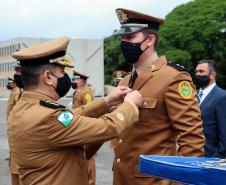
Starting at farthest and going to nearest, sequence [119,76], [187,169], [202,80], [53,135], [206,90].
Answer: [119,76] → [202,80] → [206,90] → [53,135] → [187,169]

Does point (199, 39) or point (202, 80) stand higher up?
point (202, 80)

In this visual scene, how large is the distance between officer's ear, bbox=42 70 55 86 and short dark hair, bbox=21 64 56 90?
2 centimetres

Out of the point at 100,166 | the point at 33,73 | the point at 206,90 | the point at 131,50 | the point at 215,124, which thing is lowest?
the point at 100,166

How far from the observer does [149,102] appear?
3.23m

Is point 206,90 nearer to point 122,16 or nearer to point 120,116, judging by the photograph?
point 122,16

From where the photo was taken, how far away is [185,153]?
3.03 metres

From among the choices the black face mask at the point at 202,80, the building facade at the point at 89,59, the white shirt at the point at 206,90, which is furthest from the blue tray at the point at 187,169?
the building facade at the point at 89,59

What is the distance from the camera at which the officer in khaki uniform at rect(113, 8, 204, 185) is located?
3070 millimetres

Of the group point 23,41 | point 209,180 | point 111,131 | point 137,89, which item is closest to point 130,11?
point 137,89

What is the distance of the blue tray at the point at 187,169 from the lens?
217 centimetres

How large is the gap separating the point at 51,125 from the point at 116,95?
2.05ft

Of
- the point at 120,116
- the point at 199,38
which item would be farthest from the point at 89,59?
the point at 120,116

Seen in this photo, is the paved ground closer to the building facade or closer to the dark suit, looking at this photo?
the dark suit

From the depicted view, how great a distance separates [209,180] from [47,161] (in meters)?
1.09
